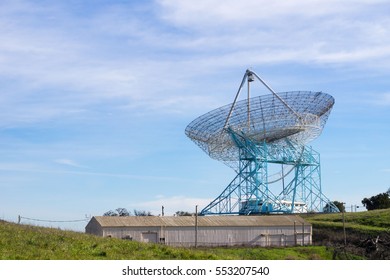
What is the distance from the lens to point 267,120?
60.9 m

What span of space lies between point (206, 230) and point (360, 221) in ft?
57.9

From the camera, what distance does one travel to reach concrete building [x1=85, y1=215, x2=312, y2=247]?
156 feet

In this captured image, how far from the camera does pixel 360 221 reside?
2323 inches

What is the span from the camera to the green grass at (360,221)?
53.4 meters

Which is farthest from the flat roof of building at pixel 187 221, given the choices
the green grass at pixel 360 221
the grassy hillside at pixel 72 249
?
the grassy hillside at pixel 72 249

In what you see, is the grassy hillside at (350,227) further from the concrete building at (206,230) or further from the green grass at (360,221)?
the concrete building at (206,230)

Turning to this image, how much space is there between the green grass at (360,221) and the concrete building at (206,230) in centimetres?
521

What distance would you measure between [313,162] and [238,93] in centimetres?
1286

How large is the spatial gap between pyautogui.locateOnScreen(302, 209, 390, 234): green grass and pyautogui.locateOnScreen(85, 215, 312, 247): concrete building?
17.1 ft

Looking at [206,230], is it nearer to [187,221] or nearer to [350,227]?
[187,221]

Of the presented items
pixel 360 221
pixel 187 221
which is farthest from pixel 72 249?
pixel 360 221

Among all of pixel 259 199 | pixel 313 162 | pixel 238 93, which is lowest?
pixel 259 199

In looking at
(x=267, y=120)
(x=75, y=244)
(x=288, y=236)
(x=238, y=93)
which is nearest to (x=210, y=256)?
(x=75, y=244)

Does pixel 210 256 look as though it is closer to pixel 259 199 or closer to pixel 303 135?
pixel 303 135
